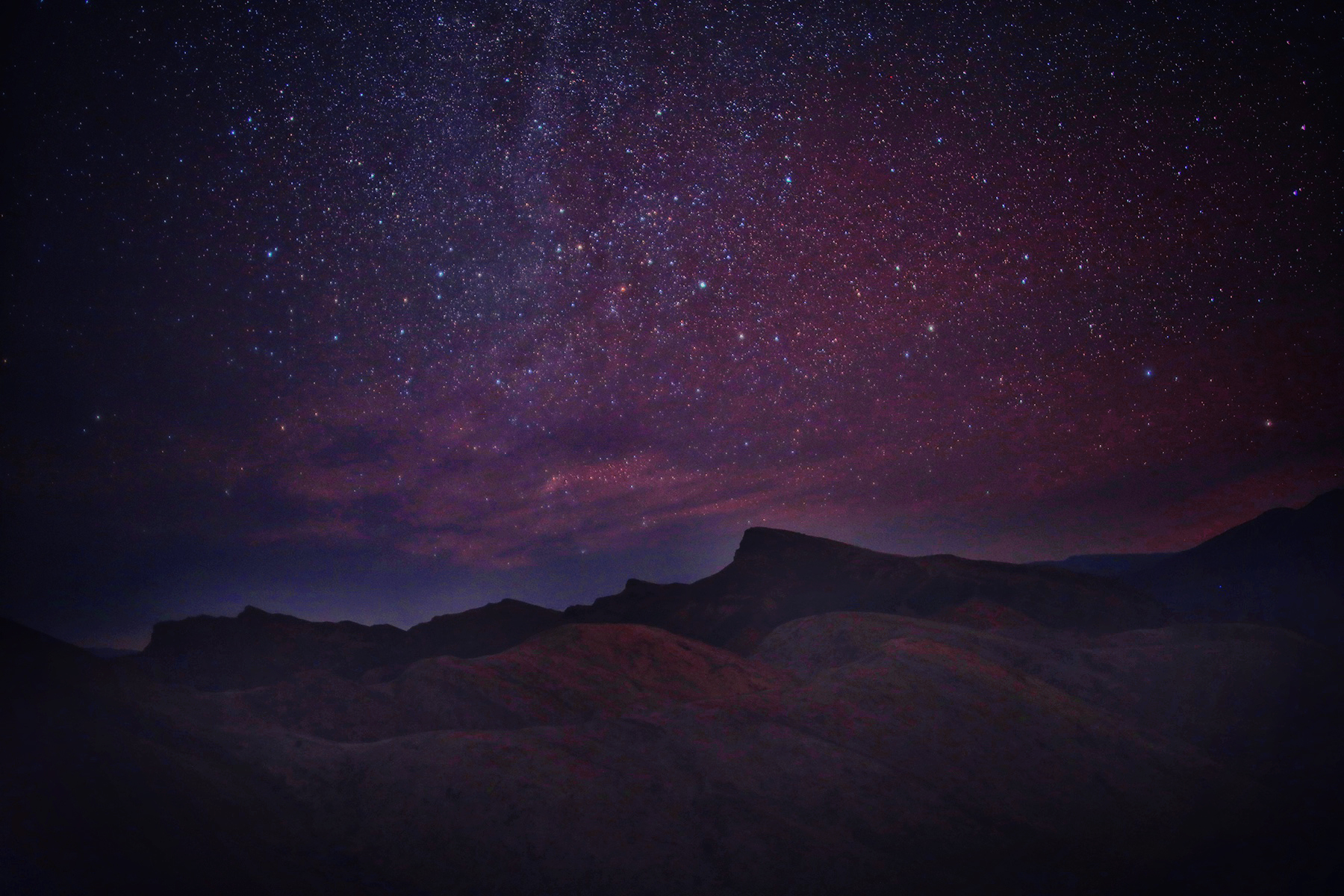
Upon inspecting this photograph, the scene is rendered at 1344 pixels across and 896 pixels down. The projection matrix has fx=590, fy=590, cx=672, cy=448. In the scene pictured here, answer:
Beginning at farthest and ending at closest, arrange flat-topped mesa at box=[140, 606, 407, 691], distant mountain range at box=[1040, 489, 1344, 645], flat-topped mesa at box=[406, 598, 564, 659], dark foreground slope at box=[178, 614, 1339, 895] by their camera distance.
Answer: flat-topped mesa at box=[406, 598, 564, 659] < distant mountain range at box=[1040, 489, 1344, 645] < flat-topped mesa at box=[140, 606, 407, 691] < dark foreground slope at box=[178, 614, 1339, 895]

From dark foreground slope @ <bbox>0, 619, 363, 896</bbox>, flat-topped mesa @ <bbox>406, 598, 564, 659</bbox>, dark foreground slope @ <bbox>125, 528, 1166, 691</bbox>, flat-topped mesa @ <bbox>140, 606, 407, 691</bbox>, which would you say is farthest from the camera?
flat-topped mesa @ <bbox>406, 598, 564, 659</bbox>

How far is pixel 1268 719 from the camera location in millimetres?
26016

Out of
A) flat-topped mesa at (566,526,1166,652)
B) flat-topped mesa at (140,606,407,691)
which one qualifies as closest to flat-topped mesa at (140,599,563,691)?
flat-topped mesa at (140,606,407,691)

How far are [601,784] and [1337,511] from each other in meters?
106

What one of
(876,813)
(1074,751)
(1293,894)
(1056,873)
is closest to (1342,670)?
(1074,751)

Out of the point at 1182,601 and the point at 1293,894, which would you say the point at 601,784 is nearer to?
the point at 1293,894

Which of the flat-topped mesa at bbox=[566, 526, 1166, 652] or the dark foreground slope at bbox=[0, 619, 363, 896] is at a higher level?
the dark foreground slope at bbox=[0, 619, 363, 896]

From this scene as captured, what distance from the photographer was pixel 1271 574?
238ft

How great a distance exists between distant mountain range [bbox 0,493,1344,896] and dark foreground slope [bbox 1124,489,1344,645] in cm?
4232

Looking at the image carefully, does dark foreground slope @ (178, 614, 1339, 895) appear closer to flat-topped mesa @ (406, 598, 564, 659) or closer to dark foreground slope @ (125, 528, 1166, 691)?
dark foreground slope @ (125, 528, 1166, 691)

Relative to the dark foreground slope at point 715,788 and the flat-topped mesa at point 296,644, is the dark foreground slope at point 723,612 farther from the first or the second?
the dark foreground slope at point 715,788

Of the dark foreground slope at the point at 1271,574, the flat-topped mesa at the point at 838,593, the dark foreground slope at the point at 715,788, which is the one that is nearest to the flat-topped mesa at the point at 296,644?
the flat-topped mesa at the point at 838,593

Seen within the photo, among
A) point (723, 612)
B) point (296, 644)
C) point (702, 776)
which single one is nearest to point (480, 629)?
point (296, 644)

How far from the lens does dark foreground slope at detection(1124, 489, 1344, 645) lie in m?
62.0
